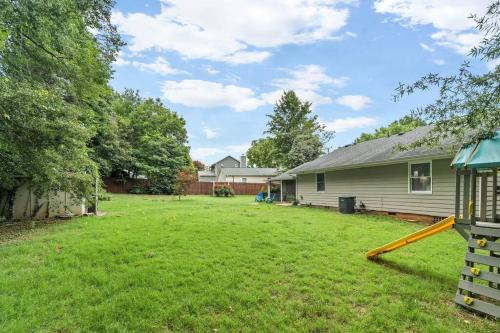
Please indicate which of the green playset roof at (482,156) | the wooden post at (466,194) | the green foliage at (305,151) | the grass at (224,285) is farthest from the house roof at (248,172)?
the green playset roof at (482,156)

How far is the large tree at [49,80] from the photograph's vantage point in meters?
5.54

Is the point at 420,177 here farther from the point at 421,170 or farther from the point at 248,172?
Result: the point at 248,172

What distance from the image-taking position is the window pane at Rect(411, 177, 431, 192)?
10.1 meters

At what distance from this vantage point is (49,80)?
331 inches

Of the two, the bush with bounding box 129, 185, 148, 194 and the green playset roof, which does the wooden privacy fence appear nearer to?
the bush with bounding box 129, 185, 148, 194

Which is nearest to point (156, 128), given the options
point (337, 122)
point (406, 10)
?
point (337, 122)

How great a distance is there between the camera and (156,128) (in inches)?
1246

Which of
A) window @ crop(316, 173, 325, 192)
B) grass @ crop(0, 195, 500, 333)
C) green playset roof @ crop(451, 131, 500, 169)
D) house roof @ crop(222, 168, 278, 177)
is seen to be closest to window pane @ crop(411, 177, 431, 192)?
grass @ crop(0, 195, 500, 333)

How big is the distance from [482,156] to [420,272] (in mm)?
2080

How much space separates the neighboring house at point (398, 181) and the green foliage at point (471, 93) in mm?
4178

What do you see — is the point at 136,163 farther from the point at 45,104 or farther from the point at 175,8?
the point at 45,104

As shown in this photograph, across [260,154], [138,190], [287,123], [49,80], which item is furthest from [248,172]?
[49,80]

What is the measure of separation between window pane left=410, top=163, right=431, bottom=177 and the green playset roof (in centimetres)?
679

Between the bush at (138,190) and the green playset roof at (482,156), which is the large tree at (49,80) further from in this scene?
the bush at (138,190)
